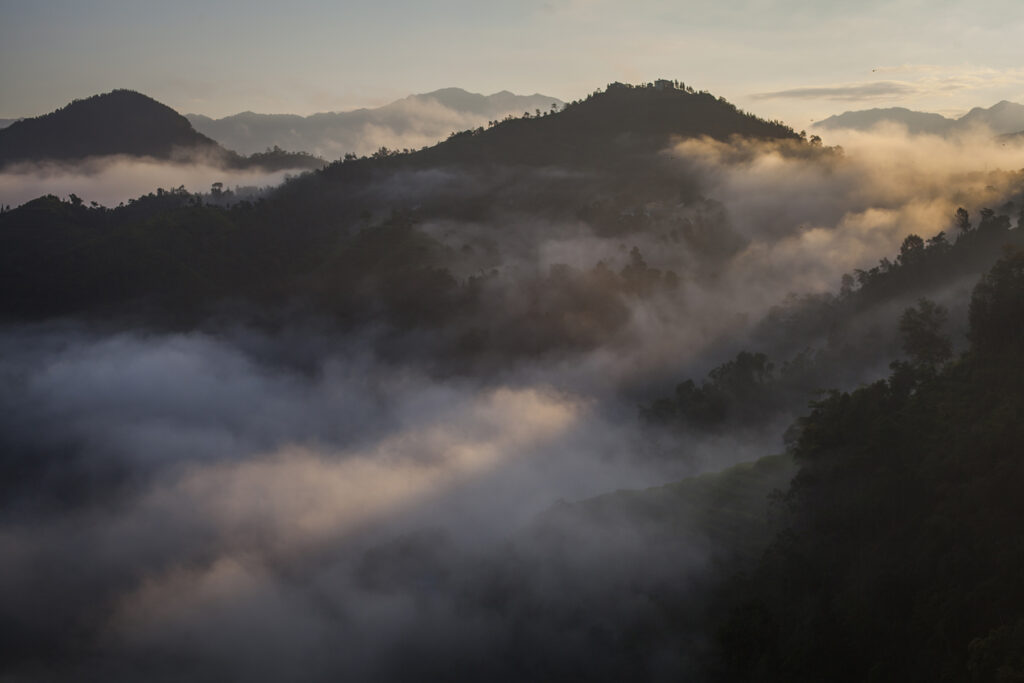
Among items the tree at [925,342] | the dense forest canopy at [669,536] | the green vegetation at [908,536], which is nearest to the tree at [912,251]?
the dense forest canopy at [669,536]

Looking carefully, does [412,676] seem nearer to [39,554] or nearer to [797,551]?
[797,551]

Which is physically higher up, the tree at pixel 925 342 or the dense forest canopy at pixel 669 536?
the tree at pixel 925 342

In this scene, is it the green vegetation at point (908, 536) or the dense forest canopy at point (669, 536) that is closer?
the green vegetation at point (908, 536)

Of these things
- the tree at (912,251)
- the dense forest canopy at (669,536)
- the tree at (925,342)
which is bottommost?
the dense forest canopy at (669,536)

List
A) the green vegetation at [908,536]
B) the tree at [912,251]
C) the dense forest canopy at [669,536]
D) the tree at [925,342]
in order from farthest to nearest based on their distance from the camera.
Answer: the tree at [912,251] → the tree at [925,342] → the dense forest canopy at [669,536] → the green vegetation at [908,536]

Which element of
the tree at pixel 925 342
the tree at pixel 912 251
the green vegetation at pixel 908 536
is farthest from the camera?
the tree at pixel 912 251

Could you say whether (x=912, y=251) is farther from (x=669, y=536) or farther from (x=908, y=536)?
(x=908, y=536)

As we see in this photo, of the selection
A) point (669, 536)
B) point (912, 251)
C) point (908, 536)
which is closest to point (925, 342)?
point (908, 536)

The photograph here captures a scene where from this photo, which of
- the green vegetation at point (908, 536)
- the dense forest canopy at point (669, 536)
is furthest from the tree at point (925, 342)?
the green vegetation at point (908, 536)

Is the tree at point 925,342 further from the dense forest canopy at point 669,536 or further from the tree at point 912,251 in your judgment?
the tree at point 912,251

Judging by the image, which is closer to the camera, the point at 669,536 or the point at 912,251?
the point at 669,536

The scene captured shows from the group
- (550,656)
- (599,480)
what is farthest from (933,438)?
(599,480)
